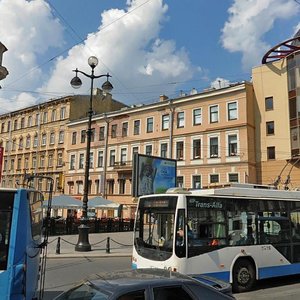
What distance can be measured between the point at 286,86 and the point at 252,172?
966 centimetres

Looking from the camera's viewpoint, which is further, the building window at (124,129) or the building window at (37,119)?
the building window at (37,119)

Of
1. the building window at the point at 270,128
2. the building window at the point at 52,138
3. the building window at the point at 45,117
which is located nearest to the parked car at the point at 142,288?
the building window at the point at 270,128

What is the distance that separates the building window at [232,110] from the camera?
43.7 metres

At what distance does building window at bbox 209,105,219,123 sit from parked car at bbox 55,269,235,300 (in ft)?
135

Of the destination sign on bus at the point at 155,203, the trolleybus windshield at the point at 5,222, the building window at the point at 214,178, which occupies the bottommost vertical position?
the trolleybus windshield at the point at 5,222

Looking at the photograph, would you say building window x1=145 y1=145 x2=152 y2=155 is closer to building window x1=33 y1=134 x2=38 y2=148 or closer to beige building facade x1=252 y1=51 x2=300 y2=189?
beige building facade x1=252 y1=51 x2=300 y2=189

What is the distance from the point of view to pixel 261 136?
1689 inches

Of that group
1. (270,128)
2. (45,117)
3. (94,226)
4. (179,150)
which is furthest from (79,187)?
(270,128)

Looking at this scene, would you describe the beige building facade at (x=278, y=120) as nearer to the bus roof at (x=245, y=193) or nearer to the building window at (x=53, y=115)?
the bus roof at (x=245, y=193)

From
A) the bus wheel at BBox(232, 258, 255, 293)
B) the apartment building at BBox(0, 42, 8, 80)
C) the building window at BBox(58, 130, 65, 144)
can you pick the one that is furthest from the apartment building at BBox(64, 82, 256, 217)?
the bus wheel at BBox(232, 258, 255, 293)

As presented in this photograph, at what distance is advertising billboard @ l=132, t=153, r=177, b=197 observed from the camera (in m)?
28.8

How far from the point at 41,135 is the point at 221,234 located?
193 feet

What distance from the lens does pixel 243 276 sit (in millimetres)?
10914

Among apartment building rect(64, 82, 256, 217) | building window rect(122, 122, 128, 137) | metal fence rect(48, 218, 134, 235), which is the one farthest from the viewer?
building window rect(122, 122, 128, 137)
